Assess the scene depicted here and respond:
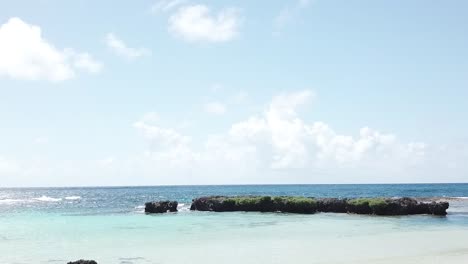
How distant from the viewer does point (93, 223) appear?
53.0 meters

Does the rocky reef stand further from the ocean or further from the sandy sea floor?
the sandy sea floor

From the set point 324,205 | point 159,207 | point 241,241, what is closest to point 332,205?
point 324,205

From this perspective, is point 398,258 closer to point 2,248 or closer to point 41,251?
point 41,251

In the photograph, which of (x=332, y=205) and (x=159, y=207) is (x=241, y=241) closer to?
(x=332, y=205)

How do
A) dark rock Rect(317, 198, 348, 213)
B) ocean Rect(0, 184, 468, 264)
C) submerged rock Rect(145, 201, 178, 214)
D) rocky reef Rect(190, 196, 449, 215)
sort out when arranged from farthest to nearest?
submerged rock Rect(145, 201, 178, 214), dark rock Rect(317, 198, 348, 213), rocky reef Rect(190, 196, 449, 215), ocean Rect(0, 184, 468, 264)

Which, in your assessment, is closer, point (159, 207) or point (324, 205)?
point (324, 205)

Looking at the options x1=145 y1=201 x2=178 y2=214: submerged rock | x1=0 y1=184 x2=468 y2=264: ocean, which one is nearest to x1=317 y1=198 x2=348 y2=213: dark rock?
x1=0 y1=184 x2=468 y2=264: ocean

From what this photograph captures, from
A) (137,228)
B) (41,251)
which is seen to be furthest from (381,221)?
(41,251)

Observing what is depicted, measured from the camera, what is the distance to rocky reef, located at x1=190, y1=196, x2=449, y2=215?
60531 millimetres

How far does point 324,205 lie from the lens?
221 ft

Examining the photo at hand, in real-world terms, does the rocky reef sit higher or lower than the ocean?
higher

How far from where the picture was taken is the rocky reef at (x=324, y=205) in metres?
60.5

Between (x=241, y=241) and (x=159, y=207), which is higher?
(x=159, y=207)

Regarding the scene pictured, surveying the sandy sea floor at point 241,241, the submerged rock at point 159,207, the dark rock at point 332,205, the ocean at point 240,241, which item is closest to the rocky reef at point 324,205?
the dark rock at point 332,205
